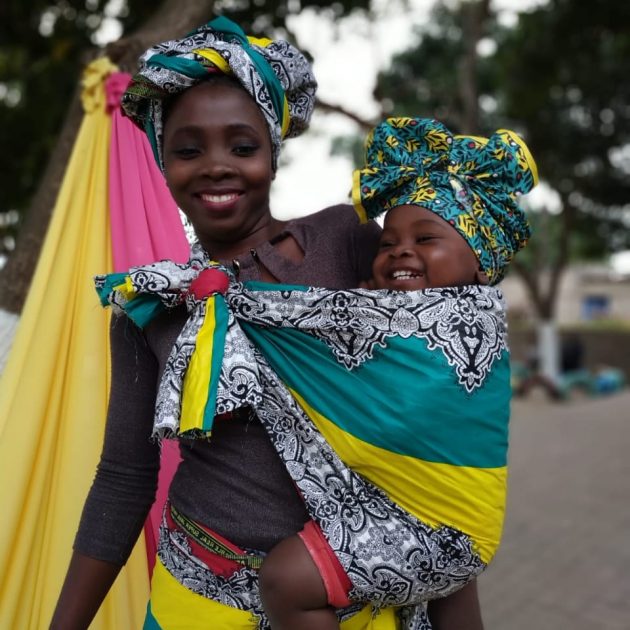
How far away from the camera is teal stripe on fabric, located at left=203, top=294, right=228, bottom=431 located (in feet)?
3.90

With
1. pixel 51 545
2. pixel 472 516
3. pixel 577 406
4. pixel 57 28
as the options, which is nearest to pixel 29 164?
pixel 57 28

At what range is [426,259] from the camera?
1.37 m

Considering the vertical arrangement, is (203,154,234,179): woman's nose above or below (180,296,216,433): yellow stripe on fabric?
above

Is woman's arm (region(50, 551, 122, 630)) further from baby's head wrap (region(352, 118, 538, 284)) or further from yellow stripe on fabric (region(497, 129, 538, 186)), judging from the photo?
yellow stripe on fabric (region(497, 129, 538, 186))

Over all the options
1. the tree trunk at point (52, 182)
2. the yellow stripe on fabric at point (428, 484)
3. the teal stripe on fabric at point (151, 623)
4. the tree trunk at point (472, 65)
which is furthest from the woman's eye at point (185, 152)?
the tree trunk at point (472, 65)

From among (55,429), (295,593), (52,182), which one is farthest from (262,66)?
(52,182)

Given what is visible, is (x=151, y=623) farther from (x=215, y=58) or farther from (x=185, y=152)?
(x=215, y=58)

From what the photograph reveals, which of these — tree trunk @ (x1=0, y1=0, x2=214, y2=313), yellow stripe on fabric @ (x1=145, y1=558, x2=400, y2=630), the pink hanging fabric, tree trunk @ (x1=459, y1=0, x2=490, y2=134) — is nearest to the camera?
yellow stripe on fabric @ (x1=145, y1=558, x2=400, y2=630)

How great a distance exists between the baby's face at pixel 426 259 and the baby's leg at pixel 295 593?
0.48m

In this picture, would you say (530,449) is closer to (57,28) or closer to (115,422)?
(57,28)

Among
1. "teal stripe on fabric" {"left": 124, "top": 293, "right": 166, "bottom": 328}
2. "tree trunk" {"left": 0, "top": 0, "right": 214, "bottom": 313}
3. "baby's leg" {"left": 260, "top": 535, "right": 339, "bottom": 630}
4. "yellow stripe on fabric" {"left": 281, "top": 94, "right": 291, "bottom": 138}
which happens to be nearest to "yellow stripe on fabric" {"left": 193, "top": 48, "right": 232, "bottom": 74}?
"yellow stripe on fabric" {"left": 281, "top": 94, "right": 291, "bottom": 138}

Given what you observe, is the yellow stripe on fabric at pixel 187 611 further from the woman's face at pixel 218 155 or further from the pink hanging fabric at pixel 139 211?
the pink hanging fabric at pixel 139 211

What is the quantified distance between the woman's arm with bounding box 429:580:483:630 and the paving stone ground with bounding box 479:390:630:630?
297cm

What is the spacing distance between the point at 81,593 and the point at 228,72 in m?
0.96
